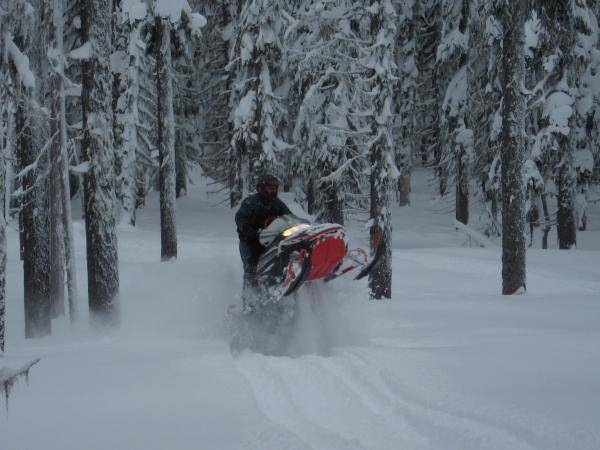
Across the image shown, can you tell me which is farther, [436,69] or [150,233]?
[436,69]

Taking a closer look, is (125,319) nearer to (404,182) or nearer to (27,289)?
(27,289)

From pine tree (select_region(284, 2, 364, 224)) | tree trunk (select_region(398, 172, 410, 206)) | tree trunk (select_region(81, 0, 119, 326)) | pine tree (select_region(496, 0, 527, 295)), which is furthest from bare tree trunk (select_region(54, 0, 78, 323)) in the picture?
tree trunk (select_region(398, 172, 410, 206))

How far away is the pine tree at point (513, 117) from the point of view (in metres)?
12.7

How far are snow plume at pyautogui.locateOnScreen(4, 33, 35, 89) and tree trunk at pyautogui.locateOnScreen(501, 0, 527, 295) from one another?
9.48 meters

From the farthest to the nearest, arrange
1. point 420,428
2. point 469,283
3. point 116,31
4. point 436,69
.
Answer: point 436,69 < point 116,31 < point 469,283 < point 420,428

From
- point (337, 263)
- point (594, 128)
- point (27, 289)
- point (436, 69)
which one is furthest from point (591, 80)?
point (27, 289)

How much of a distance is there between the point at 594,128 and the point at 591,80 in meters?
1.92

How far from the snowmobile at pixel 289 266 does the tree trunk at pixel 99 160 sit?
4237 millimetres

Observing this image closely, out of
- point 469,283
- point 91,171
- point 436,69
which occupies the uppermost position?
point 436,69

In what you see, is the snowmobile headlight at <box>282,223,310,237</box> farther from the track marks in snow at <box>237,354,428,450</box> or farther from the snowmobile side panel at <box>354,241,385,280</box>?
the track marks in snow at <box>237,354,428,450</box>

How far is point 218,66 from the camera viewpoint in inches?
1404

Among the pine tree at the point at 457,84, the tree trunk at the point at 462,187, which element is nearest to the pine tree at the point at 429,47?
the pine tree at the point at 457,84

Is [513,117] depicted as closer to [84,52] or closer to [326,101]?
[326,101]

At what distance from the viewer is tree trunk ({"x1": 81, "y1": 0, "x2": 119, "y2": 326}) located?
11648 millimetres
